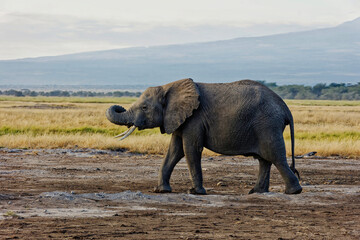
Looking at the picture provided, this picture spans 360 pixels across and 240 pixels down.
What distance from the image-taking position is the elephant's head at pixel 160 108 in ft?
40.2

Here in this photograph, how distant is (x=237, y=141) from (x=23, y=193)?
3643 mm

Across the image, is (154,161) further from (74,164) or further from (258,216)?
(258,216)

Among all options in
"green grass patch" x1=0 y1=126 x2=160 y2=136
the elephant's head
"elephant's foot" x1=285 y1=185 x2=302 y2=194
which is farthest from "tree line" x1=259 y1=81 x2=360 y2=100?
the elephant's head

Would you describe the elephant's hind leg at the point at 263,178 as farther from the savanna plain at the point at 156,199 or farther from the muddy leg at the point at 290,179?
the muddy leg at the point at 290,179

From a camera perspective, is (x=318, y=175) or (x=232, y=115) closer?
(x=232, y=115)

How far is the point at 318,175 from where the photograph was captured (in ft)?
53.6

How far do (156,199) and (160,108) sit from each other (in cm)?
185

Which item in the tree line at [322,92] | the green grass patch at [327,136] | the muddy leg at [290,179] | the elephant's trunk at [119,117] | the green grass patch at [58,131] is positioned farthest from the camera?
the tree line at [322,92]

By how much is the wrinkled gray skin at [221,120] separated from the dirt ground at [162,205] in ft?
2.35

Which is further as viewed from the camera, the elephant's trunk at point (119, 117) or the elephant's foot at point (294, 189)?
the elephant's trunk at point (119, 117)

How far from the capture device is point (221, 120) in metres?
12.2

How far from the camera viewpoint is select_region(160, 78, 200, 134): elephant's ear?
39.9 feet

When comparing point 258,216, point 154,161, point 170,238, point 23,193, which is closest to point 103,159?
point 154,161

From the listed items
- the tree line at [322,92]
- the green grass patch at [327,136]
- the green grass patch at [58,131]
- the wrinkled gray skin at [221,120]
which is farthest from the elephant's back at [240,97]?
the tree line at [322,92]
